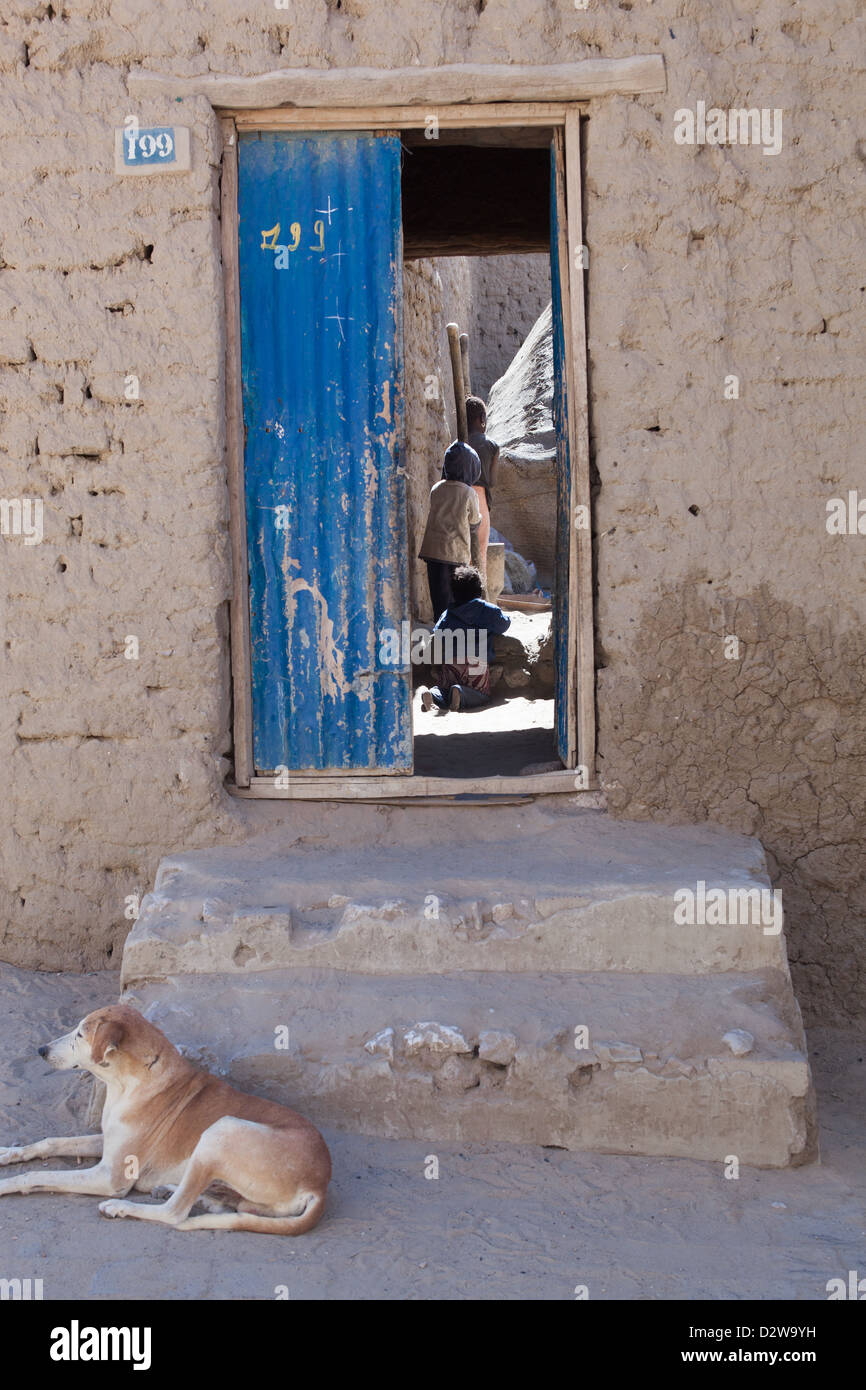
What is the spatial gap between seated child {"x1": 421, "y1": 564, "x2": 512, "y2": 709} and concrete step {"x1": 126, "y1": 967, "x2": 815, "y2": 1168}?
3.48m

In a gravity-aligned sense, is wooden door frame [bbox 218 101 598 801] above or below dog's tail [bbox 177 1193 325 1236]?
above

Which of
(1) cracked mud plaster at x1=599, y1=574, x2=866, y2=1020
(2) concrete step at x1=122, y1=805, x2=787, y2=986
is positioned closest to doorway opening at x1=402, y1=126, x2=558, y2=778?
(1) cracked mud plaster at x1=599, y1=574, x2=866, y2=1020

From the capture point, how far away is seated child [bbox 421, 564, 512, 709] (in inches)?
269

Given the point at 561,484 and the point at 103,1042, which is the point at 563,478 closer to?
the point at 561,484

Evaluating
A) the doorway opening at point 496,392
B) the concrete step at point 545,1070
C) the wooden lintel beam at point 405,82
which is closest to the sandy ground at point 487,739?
the doorway opening at point 496,392

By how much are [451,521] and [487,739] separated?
7.90ft

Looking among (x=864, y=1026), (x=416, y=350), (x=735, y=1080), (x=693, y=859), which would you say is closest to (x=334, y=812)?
(x=693, y=859)

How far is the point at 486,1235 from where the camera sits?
285cm

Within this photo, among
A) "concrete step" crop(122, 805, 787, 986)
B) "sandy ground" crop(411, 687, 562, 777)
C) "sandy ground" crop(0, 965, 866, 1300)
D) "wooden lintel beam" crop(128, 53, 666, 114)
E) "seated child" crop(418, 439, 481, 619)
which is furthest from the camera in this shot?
"seated child" crop(418, 439, 481, 619)

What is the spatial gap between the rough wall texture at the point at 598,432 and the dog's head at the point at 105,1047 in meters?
1.17

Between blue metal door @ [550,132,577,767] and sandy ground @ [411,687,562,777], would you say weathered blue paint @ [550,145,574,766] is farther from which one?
sandy ground @ [411,687,562,777]

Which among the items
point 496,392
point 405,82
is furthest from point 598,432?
point 496,392

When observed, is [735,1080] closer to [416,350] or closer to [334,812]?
[334,812]

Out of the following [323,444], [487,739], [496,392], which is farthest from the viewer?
[496,392]
